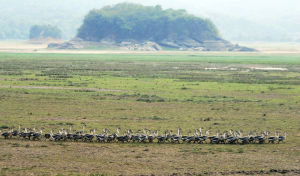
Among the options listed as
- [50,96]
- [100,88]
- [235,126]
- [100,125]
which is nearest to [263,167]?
[235,126]

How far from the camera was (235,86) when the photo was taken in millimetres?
63969

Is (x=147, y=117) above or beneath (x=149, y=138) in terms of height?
beneath

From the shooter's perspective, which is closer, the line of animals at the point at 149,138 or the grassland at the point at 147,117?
the grassland at the point at 147,117

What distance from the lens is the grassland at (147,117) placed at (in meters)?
24.3

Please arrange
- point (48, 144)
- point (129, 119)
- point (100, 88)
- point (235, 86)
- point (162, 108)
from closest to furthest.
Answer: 1. point (48, 144)
2. point (129, 119)
3. point (162, 108)
4. point (100, 88)
5. point (235, 86)

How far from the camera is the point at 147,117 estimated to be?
3903 cm

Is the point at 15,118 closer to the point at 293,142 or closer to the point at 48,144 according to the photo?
the point at 48,144

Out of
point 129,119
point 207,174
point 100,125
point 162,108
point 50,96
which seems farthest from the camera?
point 50,96

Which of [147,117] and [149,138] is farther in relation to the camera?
[147,117]

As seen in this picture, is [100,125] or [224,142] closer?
[224,142]

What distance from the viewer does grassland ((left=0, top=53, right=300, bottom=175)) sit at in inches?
958

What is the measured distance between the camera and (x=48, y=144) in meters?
28.4

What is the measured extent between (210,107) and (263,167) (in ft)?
68.6

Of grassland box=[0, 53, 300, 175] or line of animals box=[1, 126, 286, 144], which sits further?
line of animals box=[1, 126, 286, 144]
